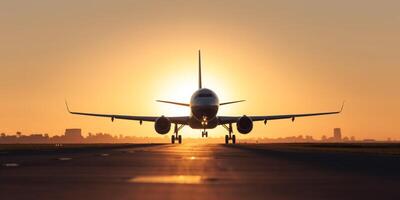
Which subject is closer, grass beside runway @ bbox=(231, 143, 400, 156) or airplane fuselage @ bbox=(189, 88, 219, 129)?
grass beside runway @ bbox=(231, 143, 400, 156)

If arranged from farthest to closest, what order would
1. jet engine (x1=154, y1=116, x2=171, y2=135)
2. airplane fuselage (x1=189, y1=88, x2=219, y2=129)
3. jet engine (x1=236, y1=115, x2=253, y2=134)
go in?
jet engine (x1=154, y1=116, x2=171, y2=135) < jet engine (x1=236, y1=115, x2=253, y2=134) < airplane fuselage (x1=189, y1=88, x2=219, y2=129)

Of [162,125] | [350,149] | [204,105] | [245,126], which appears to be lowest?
[350,149]

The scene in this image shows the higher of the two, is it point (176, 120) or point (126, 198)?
point (176, 120)

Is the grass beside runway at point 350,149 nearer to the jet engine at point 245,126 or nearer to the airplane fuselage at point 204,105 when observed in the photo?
the jet engine at point 245,126

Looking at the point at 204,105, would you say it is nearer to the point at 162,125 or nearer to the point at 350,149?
the point at 162,125

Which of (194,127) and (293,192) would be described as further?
(194,127)

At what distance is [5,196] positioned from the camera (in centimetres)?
1309

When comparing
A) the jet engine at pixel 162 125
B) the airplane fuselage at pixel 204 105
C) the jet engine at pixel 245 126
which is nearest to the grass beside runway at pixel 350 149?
the jet engine at pixel 245 126

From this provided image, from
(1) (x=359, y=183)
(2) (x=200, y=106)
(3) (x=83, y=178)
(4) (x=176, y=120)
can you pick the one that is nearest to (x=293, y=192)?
(1) (x=359, y=183)

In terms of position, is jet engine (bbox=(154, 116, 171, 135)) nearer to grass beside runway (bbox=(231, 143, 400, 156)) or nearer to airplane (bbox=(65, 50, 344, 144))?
airplane (bbox=(65, 50, 344, 144))

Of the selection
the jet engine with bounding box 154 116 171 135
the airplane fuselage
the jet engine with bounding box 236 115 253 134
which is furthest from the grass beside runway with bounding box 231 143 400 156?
the jet engine with bounding box 154 116 171 135

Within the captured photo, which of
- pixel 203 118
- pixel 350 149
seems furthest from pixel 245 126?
pixel 350 149

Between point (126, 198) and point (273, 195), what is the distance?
3.01m

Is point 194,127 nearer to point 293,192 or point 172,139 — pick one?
point 172,139
